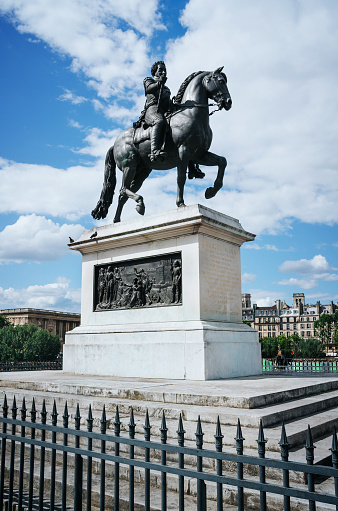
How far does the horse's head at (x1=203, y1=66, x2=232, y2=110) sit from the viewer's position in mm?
10555

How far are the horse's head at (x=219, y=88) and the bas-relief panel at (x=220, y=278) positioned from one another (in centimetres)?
320

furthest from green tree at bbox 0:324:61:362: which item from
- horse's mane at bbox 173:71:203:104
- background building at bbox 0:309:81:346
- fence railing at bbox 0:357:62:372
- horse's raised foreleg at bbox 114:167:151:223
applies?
horse's mane at bbox 173:71:203:104

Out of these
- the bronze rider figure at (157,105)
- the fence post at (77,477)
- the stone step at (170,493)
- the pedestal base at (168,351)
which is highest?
the bronze rider figure at (157,105)

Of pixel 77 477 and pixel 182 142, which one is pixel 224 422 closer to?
pixel 77 477

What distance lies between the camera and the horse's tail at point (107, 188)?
515 inches

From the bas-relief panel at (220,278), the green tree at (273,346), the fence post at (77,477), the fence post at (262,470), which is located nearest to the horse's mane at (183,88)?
the bas-relief panel at (220,278)

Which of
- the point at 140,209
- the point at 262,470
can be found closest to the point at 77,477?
the point at 262,470

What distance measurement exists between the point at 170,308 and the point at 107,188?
15.3 ft

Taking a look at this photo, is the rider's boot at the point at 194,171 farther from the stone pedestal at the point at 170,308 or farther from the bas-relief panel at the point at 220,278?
the bas-relief panel at the point at 220,278

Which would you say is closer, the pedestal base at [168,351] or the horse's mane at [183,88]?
the pedestal base at [168,351]

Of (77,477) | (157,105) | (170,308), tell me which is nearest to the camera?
(77,477)

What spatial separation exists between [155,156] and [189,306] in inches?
145

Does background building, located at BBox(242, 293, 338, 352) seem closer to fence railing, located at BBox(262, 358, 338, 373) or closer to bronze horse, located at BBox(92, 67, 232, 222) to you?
fence railing, located at BBox(262, 358, 338, 373)

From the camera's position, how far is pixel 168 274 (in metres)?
10.5
